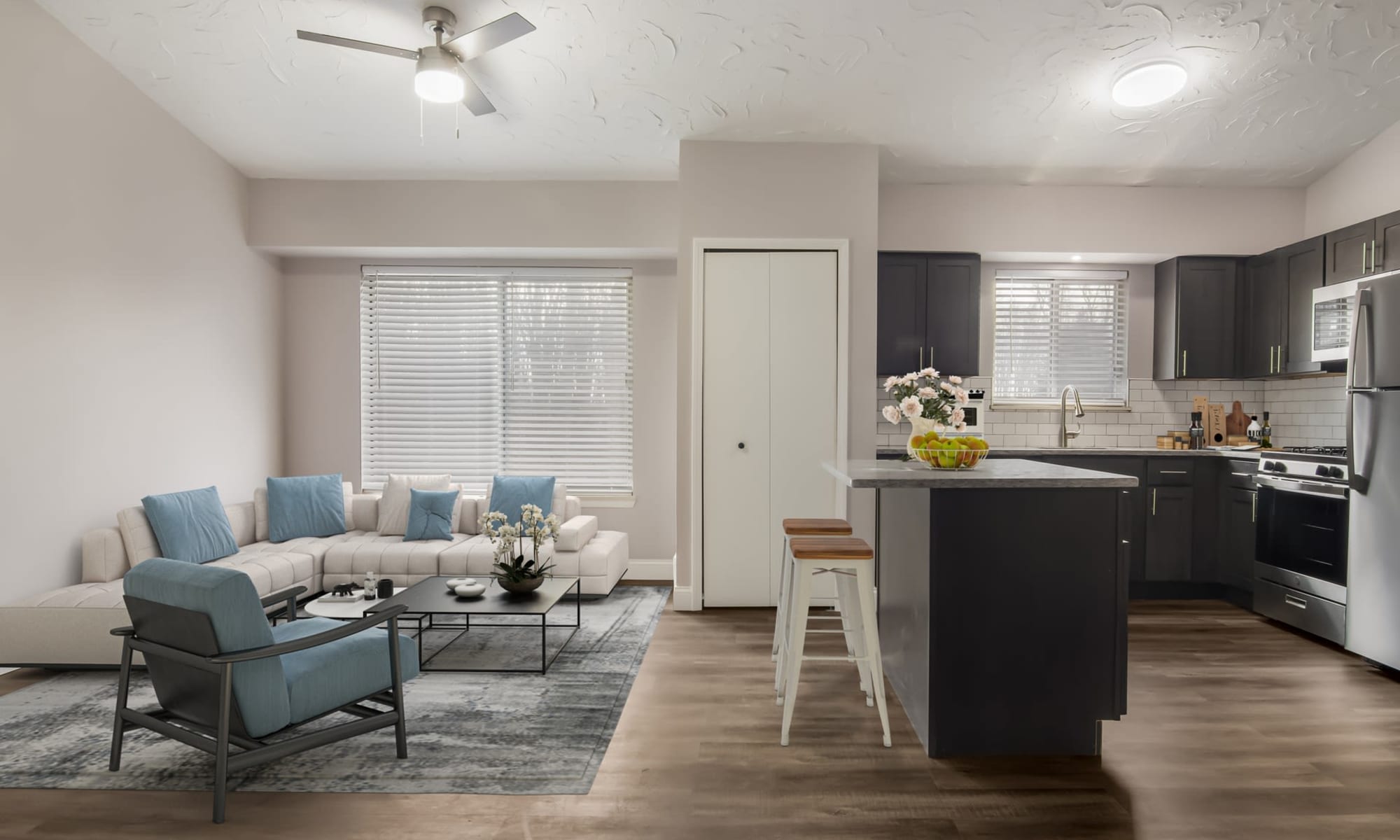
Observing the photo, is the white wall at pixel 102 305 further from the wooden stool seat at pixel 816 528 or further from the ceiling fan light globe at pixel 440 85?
the wooden stool seat at pixel 816 528

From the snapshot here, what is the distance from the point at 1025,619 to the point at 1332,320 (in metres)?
3.55

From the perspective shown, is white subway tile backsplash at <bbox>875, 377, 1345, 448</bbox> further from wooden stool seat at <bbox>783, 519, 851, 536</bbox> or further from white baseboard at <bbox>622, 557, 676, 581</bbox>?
wooden stool seat at <bbox>783, 519, 851, 536</bbox>

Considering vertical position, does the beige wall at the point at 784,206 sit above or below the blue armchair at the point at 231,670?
above

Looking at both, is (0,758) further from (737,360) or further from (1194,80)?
(1194,80)

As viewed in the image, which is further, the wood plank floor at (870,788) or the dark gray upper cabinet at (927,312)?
the dark gray upper cabinet at (927,312)

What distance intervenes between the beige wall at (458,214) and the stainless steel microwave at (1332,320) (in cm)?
430

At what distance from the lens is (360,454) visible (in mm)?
6066

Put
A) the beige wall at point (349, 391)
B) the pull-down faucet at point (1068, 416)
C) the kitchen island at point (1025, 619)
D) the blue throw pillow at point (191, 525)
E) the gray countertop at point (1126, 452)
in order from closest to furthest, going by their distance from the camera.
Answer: the kitchen island at point (1025, 619)
the blue throw pillow at point (191, 525)
the gray countertop at point (1126, 452)
the pull-down faucet at point (1068, 416)
the beige wall at point (349, 391)

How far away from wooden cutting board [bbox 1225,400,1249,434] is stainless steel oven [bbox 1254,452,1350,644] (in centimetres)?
105

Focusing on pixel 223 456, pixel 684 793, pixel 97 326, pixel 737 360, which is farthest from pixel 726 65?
pixel 223 456

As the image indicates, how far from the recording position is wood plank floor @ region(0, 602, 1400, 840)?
2.28 meters

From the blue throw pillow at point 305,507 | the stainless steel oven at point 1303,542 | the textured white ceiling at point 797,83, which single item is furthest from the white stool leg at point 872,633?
the blue throw pillow at point 305,507

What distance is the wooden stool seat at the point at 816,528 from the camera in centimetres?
339

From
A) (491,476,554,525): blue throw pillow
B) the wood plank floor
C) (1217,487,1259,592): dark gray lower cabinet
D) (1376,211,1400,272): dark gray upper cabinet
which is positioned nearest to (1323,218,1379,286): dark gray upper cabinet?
(1376,211,1400,272): dark gray upper cabinet
